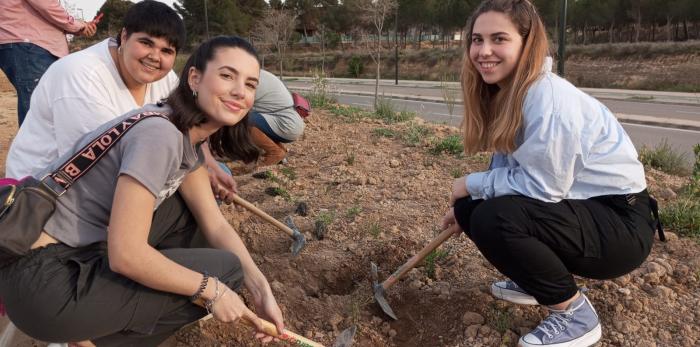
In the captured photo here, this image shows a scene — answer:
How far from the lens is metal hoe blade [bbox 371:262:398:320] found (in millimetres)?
2537

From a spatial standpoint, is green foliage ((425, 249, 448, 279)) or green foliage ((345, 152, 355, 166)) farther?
green foliage ((345, 152, 355, 166))


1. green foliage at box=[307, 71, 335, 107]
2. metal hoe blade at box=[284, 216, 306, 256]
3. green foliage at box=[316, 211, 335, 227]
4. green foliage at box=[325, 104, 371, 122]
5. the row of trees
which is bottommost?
metal hoe blade at box=[284, 216, 306, 256]

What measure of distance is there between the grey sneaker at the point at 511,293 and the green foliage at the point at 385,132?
3784 millimetres

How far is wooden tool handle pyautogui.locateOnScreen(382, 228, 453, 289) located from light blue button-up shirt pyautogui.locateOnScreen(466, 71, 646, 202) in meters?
0.35

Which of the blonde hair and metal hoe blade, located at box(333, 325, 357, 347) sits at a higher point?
the blonde hair

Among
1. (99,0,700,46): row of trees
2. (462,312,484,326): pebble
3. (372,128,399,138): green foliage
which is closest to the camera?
(462,312,484,326): pebble

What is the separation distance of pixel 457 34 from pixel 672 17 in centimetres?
1660

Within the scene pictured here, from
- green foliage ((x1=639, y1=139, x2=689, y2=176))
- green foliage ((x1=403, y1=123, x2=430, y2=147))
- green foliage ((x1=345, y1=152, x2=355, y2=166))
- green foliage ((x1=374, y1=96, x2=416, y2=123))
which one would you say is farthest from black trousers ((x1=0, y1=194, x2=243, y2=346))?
green foliage ((x1=374, y1=96, x2=416, y2=123))

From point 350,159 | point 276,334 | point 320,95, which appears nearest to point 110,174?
point 276,334

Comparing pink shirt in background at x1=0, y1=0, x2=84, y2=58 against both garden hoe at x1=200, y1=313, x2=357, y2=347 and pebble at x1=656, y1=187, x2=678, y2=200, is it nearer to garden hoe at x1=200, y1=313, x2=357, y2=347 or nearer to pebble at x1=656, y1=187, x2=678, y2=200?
garden hoe at x1=200, y1=313, x2=357, y2=347

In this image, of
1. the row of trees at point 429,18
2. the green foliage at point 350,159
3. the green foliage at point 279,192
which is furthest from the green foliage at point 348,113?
the row of trees at point 429,18

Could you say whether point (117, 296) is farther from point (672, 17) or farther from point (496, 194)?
point (672, 17)

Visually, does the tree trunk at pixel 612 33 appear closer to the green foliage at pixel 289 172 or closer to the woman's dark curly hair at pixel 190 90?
the green foliage at pixel 289 172

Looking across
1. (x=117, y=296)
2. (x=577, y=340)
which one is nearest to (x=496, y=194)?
(x=577, y=340)
